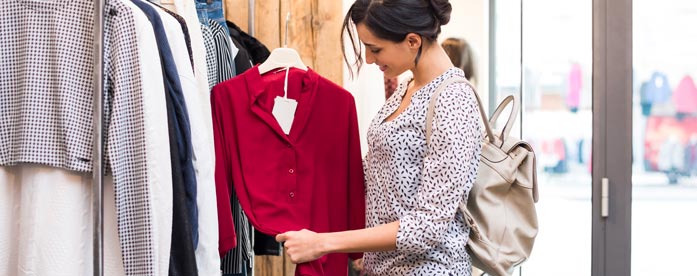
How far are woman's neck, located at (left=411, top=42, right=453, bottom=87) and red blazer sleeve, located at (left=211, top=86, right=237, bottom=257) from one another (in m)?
0.59

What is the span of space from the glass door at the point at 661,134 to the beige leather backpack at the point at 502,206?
115cm

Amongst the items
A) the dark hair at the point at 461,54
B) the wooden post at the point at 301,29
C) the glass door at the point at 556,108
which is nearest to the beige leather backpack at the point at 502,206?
the glass door at the point at 556,108

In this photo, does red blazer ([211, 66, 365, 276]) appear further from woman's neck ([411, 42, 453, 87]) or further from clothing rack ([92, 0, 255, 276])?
clothing rack ([92, 0, 255, 276])

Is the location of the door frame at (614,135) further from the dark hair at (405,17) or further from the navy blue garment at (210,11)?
the navy blue garment at (210,11)

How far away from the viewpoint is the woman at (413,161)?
1738mm

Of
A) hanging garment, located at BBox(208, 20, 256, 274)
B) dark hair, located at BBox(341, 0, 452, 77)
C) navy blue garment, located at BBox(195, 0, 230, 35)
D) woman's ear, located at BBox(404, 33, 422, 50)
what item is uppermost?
navy blue garment, located at BBox(195, 0, 230, 35)

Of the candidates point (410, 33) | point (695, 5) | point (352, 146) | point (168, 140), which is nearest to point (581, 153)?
point (695, 5)

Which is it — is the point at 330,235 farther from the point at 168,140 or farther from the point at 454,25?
the point at 454,25

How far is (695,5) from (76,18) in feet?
7.31

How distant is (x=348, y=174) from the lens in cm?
221

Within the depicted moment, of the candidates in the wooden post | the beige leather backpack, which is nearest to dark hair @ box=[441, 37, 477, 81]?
the wooden post

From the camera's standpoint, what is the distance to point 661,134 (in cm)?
296

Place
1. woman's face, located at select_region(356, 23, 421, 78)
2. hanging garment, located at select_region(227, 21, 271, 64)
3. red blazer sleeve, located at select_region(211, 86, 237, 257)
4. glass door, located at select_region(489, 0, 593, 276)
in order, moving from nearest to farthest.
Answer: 1. woman's face, located at select_region(356, 23, 421, 78)
2. red blazer sleeve, located at select_region(211, 86, 237, 257)
3. hanging garment, located at select_region(227, 21, 271, 64)
4. glass door, located at select_region(489, 0, 593, 276)

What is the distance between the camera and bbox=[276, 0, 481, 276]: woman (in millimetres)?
1738
